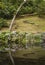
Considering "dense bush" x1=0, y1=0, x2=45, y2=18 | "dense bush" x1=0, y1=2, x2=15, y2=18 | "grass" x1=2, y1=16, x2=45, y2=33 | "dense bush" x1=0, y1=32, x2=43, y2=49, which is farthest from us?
"dense bush" x1=0, y1=0, x2=45, y2=18

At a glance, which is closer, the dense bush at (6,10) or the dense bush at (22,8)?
the dense bush at (6,10)

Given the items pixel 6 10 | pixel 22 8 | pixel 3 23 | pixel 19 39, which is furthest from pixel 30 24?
pixel 19 39

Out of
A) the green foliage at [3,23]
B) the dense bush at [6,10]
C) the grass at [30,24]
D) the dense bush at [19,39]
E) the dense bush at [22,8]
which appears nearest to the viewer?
the dense bush at [19,39]

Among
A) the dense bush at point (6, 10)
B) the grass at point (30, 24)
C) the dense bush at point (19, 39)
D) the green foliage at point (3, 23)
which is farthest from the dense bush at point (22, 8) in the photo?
the dense bush at point (19, 39)

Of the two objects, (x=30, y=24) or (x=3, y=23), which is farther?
(x=30, y=24)

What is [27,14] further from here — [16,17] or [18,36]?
[18,36]

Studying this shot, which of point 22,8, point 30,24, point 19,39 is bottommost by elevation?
point 30,24

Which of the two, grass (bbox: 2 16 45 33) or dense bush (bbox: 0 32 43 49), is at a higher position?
dense bush (bbox: 0 32 43 49)

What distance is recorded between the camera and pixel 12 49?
18703 mm

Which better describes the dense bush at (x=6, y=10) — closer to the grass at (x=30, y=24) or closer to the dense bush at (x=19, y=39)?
the grass at (x=30, y=24)

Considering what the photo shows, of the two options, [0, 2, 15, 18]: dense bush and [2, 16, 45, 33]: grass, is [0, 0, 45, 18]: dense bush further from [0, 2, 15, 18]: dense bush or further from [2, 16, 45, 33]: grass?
[2, 16, 45, 33]: grass

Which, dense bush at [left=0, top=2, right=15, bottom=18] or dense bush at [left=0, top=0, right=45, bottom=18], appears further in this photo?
dense bush at [left=0, top=0, right=45, bottom=18]

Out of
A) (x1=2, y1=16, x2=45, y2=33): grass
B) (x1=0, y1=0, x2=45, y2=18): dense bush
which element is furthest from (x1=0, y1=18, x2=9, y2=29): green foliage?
(x1=0, y1=0, x2=45, y2=18): dense bush

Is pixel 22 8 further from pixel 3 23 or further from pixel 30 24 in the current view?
pixel 3 23
